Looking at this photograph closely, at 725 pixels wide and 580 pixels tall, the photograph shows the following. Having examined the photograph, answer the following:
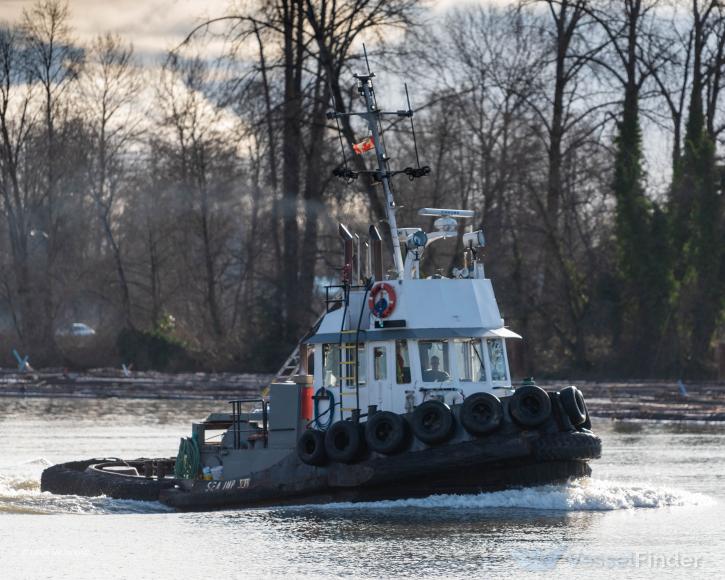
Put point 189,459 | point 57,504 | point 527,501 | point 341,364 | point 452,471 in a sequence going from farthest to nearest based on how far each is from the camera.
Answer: point 57,504, point 189,459, point 341,364, point 527,501, point 452,471

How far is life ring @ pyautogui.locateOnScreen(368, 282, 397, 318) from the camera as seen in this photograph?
23.1 m

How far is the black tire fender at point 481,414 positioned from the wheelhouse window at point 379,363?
178 cm

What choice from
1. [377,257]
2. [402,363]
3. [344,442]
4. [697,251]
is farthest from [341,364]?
[697,251]

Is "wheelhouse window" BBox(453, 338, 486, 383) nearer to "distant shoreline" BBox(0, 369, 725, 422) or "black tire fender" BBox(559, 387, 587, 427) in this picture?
"black tire fender" BBox(559, 387, 587, 427)

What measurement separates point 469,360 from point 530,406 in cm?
167

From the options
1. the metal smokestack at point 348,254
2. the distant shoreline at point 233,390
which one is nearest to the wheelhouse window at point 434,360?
the metal smokestack at point 348,254

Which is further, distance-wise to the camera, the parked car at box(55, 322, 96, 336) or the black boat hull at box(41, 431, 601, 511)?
the parked car at box(55, 322, 96, 336)

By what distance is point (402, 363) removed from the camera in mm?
23000

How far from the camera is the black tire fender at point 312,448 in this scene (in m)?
22.5

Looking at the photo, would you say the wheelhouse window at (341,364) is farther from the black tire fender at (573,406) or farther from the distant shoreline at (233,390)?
the distant shoreline at (233,390)

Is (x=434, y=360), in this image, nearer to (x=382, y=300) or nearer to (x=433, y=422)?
A: (x=382, y=300)

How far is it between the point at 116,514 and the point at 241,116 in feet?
111

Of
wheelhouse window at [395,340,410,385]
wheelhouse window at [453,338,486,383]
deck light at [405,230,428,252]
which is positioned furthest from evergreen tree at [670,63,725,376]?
wheelhouse window at [395,340,410,385]

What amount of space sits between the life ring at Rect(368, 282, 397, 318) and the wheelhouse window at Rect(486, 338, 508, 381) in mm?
1714
